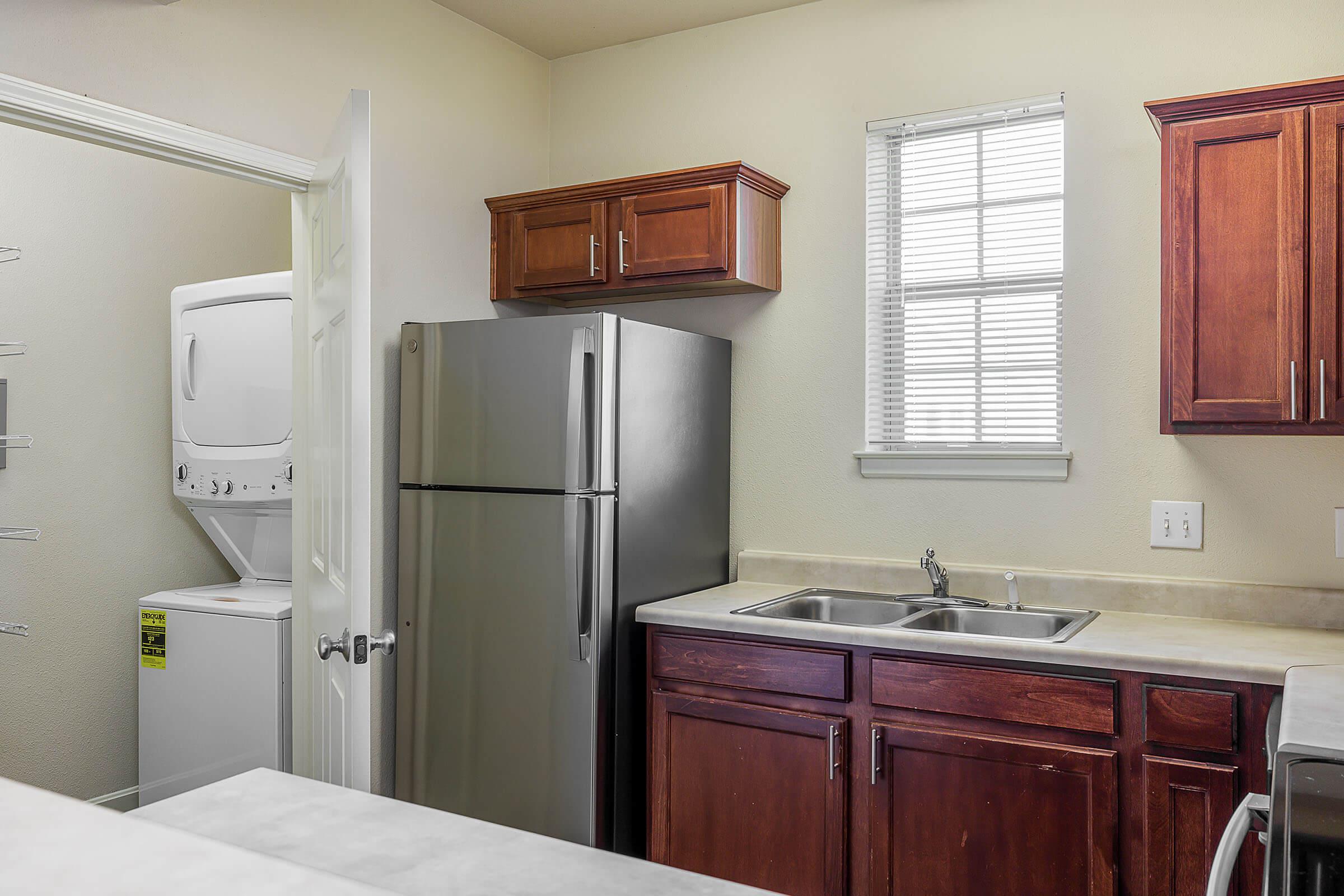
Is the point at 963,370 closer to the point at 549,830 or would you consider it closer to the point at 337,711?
the point at 549,830

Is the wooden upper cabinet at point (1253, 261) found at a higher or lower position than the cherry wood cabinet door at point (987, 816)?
higher

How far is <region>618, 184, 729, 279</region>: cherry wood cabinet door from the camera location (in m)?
2.98

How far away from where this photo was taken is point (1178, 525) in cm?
264

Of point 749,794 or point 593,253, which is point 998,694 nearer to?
point 749,794

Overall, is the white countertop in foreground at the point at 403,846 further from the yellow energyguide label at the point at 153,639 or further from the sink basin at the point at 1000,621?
the yellow energyguide label at the point at 153,639

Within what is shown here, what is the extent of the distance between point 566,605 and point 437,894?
67.2 inches

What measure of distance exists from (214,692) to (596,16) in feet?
8.29

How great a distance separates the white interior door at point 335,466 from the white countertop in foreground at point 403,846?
0.62 meters

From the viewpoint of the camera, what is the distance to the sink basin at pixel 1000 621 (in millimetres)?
2645

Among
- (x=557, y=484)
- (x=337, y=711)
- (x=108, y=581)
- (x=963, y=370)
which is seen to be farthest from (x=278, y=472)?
(x=963, y=370)

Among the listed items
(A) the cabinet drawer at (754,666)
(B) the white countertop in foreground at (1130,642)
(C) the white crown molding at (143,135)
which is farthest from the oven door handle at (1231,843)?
(C) the white crown molding at (143,135)

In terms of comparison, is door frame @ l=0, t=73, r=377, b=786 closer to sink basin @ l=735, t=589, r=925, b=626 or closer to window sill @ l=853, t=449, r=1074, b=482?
sink basin @ l=735, t=589, r=925, b=626

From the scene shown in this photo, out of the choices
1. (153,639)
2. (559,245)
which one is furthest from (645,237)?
(153,639)

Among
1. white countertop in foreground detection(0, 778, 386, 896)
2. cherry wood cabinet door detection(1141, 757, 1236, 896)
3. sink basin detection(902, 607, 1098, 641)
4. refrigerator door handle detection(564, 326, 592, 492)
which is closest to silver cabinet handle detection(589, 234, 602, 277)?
refrigerator door handle detection(564, 326, 592, 492)
